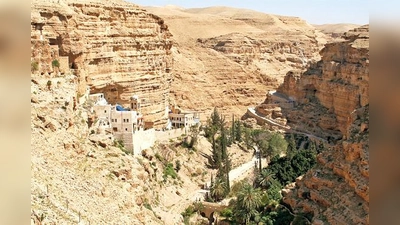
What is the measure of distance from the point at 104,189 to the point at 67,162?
158 centimetres

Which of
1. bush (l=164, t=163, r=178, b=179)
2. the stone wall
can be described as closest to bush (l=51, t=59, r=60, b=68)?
the stone wall

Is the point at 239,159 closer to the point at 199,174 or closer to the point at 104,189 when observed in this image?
the point at 199,174

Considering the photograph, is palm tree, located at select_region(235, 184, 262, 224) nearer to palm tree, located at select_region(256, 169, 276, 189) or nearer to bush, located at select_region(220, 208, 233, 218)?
bush, located at select_region(220, 208, 233, 218)

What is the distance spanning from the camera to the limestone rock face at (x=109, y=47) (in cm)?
2272

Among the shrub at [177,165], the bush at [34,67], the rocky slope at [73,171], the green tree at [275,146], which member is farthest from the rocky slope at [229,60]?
the bush at [34,67]

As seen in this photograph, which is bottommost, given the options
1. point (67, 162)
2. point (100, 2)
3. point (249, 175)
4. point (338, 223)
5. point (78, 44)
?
point (249, 175)

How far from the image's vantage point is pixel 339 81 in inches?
1511

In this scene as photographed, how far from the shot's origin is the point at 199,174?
2775 cm

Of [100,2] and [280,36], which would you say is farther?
[280,36]

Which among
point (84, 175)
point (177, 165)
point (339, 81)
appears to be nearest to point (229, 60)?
point (339, 81)

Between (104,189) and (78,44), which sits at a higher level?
(78,44)

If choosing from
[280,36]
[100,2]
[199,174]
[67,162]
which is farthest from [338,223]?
[280,36]

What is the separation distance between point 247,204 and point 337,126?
19.0 metres
